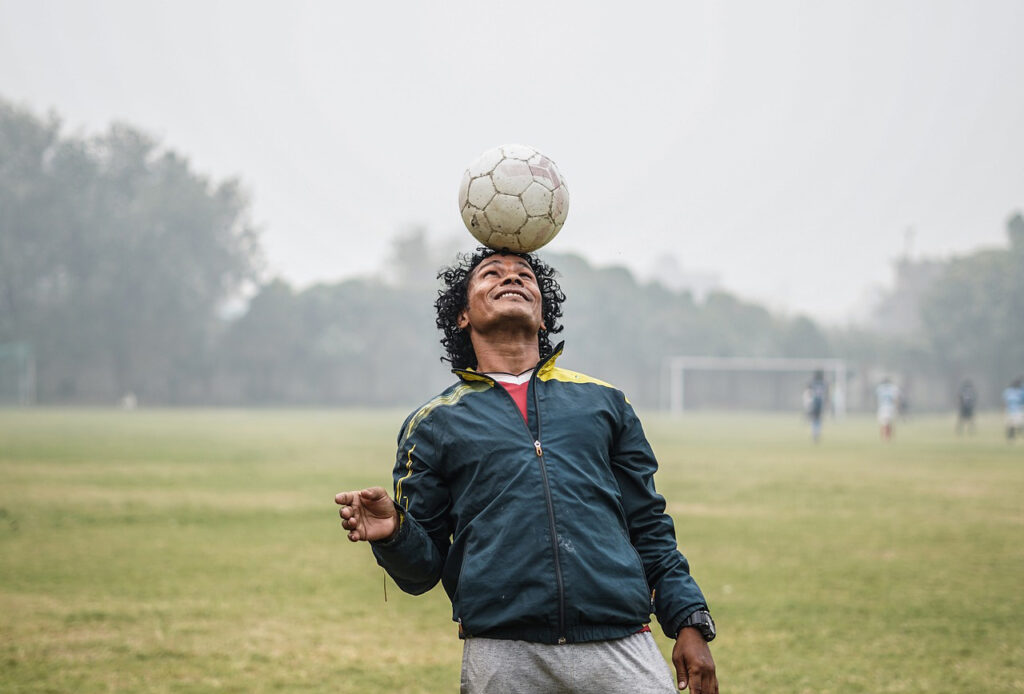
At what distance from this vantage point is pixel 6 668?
5.48m

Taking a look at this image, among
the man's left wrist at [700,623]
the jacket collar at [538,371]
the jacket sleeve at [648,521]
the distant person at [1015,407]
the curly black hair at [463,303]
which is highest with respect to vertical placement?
the curly black hair at [463,303]

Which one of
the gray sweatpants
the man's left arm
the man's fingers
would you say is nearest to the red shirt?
the man's left arm

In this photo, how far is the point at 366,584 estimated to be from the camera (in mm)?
7910

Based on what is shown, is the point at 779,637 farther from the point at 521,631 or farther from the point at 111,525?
the point at 111,525

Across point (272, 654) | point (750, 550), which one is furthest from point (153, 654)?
point (750, 550)

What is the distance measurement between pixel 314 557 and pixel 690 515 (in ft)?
14.9

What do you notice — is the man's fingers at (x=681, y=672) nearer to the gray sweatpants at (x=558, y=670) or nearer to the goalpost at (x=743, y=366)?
the gray sweatpants at (x=558, y=670)

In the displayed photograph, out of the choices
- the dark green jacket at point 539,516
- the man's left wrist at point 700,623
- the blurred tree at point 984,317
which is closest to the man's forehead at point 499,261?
the dark green jacket at point 539,516

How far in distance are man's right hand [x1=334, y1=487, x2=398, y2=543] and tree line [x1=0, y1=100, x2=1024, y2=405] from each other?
55023mm

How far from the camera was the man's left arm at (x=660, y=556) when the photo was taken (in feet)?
9.07

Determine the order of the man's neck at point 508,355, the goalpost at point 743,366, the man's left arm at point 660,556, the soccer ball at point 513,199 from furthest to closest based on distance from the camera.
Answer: the goalpost at point 743,366
the soccer ball at point 513,199
the man's neck at point 508,355
the man's left arm at point 660,556

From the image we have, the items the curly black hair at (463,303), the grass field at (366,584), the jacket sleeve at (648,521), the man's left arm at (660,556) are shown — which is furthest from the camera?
A: the grass field at (366,584)

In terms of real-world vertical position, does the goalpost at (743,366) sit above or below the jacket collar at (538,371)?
below

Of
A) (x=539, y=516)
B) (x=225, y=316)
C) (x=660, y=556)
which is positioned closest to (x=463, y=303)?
(x=539, y=516)
